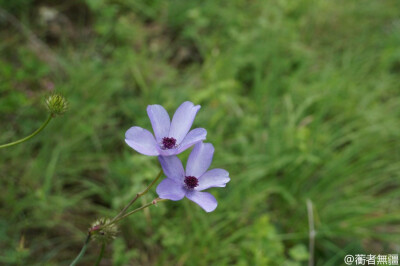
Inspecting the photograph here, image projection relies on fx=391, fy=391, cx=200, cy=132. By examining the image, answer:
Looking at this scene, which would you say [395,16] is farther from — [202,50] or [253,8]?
[202,50]

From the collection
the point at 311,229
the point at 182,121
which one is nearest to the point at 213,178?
the point at 182,121

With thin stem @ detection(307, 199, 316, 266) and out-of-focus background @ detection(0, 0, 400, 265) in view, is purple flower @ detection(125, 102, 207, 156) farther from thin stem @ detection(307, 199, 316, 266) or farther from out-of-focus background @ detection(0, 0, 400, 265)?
thin stem @ detection(307, 199, 316, 266)

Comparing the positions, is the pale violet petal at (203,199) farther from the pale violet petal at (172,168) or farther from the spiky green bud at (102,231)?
the spiky green bud at (102,231)

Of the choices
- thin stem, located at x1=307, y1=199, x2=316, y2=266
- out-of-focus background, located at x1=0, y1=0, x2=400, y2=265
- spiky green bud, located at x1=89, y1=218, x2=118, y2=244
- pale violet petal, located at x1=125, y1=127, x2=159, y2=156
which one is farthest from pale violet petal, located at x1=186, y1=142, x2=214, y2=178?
thin stem, located at x1=307, y1=199, x2=316, y2=266

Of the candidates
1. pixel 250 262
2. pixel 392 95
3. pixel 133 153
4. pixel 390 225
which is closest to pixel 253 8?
pixel 392 95

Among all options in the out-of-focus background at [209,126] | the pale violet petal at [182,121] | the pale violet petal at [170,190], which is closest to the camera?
the pale violet petal at [170,190]

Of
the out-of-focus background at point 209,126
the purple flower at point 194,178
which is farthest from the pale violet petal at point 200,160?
the out-of-focus background at point 209,126
